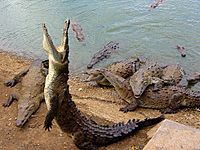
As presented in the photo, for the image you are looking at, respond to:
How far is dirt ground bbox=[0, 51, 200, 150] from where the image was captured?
5016 mm

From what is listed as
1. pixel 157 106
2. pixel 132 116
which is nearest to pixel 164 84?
pixel 157 106

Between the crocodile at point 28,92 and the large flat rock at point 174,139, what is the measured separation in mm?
2060

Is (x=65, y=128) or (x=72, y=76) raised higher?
(x=65, y=128)

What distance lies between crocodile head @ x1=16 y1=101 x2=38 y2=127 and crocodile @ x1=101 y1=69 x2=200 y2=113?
1411 mm

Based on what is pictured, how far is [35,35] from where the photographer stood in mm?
9664

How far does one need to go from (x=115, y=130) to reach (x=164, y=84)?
2046mm

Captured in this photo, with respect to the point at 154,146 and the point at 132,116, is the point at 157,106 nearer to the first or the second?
the point at 132,116

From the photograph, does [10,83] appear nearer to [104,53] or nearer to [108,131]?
[104,53]

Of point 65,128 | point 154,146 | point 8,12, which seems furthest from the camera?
point 8,12

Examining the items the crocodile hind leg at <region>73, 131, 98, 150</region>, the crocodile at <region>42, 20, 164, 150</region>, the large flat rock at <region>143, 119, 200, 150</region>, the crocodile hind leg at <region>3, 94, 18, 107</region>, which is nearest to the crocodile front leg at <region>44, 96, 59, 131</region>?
the crocodile at <region>42, 20, 164, 150</region>

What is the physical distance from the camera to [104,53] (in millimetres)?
8492

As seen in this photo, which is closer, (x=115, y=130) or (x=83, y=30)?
(x=115, y=130)

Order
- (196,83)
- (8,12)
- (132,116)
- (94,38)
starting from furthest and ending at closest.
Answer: (8,12) < (94,38) < (196,83) < (132,116)

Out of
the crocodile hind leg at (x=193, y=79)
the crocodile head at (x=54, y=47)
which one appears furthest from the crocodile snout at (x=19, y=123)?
the crocodile hind leg at (x=193, y=79)
